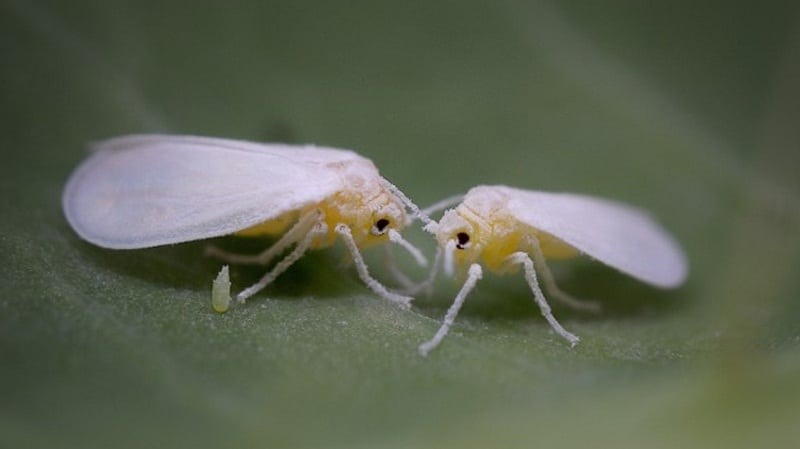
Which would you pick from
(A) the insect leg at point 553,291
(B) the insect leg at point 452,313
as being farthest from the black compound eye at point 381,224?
(A) the insect leg at point 553,291

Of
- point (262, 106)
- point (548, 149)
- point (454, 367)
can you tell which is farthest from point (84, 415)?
point (548, 149)

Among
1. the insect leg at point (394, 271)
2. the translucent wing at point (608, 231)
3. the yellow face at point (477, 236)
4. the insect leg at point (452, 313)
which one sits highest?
the translucent wing at point (608, 231)

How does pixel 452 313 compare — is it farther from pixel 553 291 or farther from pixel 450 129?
pixel 450 129

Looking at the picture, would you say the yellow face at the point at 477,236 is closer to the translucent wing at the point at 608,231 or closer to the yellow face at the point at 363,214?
the translucent wing at the point at 608,231

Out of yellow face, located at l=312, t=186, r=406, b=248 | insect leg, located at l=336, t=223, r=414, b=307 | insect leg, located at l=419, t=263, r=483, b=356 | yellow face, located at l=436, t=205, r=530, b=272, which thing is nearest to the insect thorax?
yellow face, located at l=436, t=205, r=530, b=272

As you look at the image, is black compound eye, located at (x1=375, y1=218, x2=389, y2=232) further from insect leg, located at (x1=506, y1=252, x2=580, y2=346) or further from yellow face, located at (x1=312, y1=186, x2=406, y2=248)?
insect leg, located at (x1=506, y1=252, x2=580, y2=346)

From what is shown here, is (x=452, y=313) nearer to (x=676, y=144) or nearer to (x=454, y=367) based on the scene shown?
(x=454, y=367)
